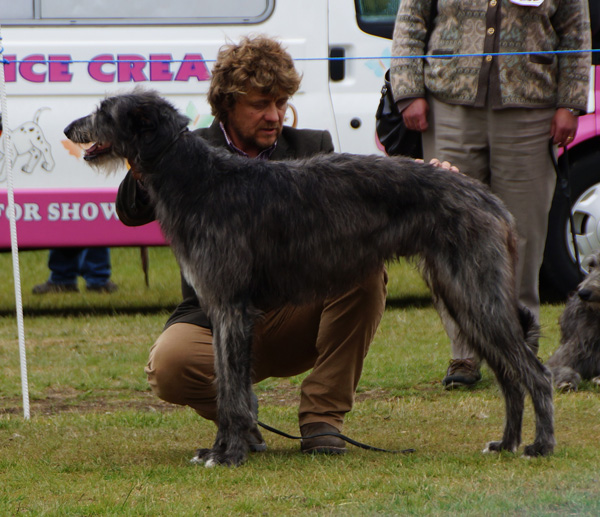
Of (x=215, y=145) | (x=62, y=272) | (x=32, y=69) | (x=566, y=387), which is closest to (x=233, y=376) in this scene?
(x=215, y=145)

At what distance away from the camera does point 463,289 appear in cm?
401

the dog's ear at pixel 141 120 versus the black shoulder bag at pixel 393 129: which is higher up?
the dog's ear at pixel 141 120

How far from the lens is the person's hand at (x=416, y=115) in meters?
5.53

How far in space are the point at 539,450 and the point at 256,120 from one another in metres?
1.79

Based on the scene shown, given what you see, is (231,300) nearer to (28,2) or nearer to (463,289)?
(463,289)

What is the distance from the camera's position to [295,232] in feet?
13.2

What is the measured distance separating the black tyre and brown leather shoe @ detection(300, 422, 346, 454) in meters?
3.68

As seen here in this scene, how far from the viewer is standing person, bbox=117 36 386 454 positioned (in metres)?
4.27

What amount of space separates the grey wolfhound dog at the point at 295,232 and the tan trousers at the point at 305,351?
218 millimetres

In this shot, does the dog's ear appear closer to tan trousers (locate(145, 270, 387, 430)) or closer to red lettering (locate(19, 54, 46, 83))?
tan trousers (locate(145, 270, 387, 430))

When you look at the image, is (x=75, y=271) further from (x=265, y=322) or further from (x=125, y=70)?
(x=265, y=322)

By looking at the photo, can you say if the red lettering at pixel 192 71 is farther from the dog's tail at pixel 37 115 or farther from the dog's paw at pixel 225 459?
the dog's paw at pixel 225 459

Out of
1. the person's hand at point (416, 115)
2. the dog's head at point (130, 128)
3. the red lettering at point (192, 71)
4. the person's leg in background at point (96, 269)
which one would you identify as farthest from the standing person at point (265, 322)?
the person's leg in background at point (96, 269)

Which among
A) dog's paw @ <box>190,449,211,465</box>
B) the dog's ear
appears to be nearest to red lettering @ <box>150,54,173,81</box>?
the dog's ear
